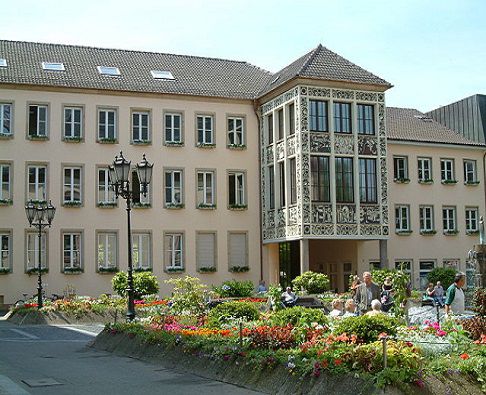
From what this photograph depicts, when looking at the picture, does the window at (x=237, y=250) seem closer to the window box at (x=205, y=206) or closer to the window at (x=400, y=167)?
the window box at (x=205, y=206)

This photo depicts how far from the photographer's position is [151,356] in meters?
15.8

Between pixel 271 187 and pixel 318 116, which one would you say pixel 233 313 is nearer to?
pixel 318 116

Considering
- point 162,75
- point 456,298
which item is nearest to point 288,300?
point 456,298

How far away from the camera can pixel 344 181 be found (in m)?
36.4

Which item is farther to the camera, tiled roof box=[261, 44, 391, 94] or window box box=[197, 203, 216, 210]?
window box box=[197, 203, 216, 210]

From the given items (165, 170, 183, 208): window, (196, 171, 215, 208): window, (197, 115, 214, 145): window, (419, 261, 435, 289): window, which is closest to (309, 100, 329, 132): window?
(197, 115, 214, 145): window

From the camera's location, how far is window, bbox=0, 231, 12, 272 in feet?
117

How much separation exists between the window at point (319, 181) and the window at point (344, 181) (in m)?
0.55

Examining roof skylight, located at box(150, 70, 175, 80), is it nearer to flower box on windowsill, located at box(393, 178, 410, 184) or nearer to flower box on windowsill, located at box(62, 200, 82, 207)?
flower box on windowsill, located at box(62, 200, 82, 207)

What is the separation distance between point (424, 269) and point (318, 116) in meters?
11.7

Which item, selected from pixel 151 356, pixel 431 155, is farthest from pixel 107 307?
pixel 431 155

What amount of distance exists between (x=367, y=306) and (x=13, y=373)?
735 centimetres

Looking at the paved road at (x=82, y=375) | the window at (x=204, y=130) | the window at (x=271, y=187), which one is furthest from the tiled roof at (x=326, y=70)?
the paved road at (x=82, y=375)

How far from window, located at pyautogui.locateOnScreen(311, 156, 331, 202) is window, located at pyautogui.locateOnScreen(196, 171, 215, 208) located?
601cm
